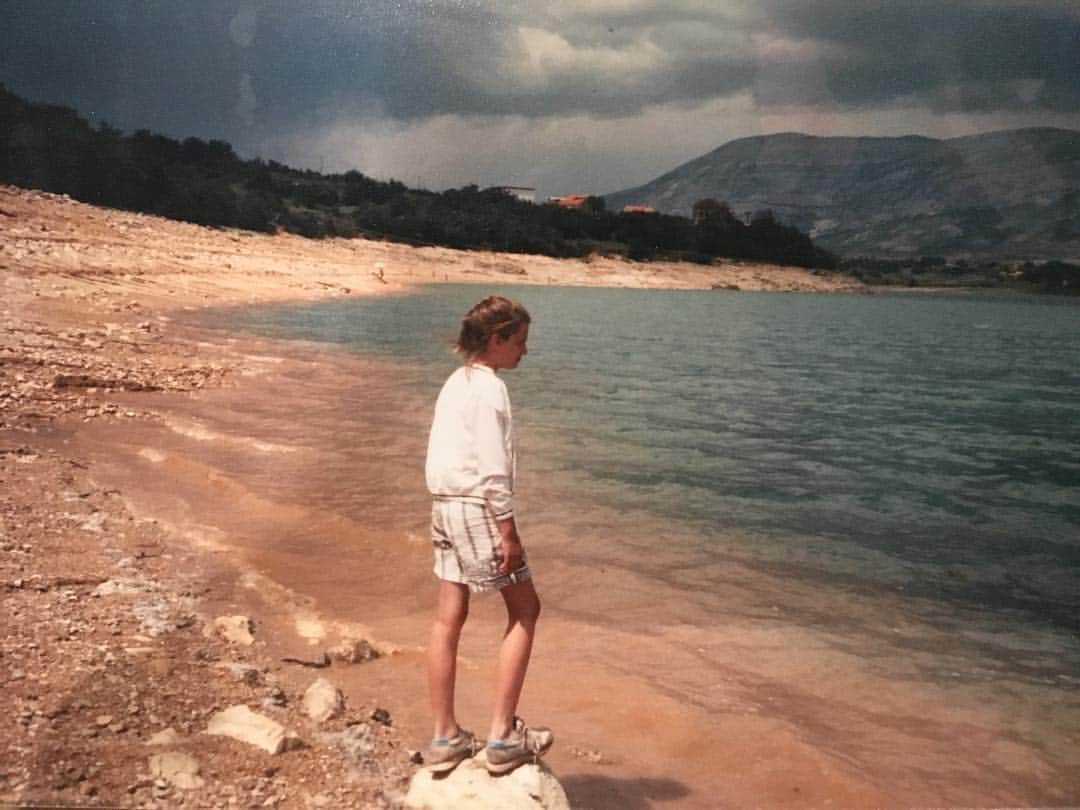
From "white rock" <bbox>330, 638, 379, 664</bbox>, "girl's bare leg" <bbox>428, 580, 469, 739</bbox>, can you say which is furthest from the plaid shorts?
"white rock" <bbox>330, 638, 379, 664</bbox>

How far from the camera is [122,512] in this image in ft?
14.5

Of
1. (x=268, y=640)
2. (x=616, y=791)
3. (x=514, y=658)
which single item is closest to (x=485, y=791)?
(x=514, y=658)

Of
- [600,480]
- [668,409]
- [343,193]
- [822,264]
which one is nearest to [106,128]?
[343,193]

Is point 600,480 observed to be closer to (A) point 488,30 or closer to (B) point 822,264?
(A) point 488,30

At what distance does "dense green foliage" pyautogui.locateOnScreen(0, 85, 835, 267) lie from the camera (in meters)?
21.2

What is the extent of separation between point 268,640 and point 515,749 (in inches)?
53.2

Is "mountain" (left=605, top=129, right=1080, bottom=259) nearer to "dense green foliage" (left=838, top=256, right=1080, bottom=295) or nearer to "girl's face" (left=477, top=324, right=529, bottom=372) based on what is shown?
"dense green foliage" (left=838, top=256, right=1080, bottom=295)

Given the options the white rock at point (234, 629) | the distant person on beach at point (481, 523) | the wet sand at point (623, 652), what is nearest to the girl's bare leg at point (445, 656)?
the distant person on beach at point (481, 523)

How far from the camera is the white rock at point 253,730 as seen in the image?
93.5 inches

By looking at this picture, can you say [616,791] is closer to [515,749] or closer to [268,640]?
A: [515,749]

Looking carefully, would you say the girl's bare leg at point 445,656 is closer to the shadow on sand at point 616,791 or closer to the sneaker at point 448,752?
the sneaker at point 448,752

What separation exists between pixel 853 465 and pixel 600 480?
2831mm

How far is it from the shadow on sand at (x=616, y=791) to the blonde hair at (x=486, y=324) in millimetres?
1374

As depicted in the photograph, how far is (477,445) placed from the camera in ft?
7.31
